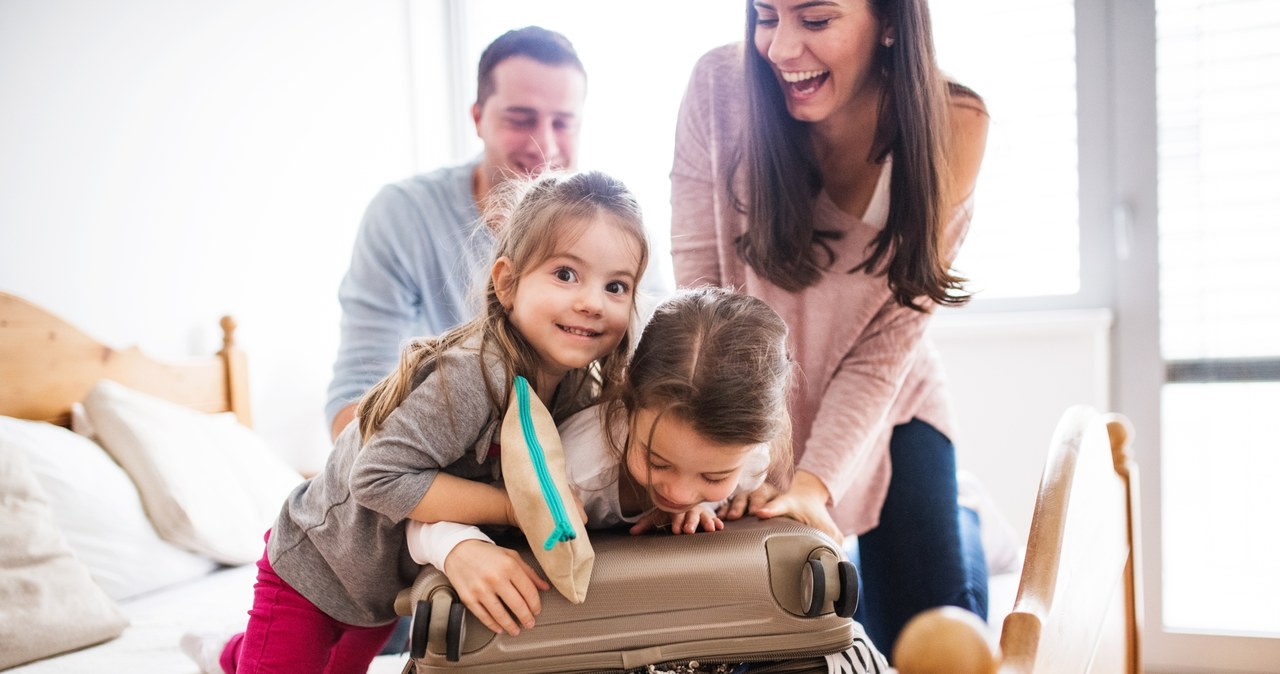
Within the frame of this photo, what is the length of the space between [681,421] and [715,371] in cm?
5

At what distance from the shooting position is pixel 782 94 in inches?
49.3

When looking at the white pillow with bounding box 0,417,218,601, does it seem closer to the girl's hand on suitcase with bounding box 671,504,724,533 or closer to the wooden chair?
the girl's hand on suitcase with bounding box 671,504,724,533

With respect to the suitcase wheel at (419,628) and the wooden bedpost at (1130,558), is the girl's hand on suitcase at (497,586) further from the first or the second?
the wooden bedpost at (1130,558)

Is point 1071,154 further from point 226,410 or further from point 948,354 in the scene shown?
point 226,410

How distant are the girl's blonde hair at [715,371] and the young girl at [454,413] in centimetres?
6

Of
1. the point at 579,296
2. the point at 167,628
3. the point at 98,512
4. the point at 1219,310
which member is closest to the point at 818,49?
the point at 579,296

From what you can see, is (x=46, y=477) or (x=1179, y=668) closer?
(x=46, y=477)

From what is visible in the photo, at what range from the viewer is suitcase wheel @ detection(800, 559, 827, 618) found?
787mm

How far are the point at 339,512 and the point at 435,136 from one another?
99.3 inches

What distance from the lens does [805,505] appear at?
1.07 metres

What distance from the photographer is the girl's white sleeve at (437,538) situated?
0.83m

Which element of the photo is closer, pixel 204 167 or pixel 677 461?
pixel 677 461

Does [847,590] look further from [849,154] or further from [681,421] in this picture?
[849,154]

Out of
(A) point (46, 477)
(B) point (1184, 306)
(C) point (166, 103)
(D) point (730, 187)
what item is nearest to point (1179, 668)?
(B) point (1184, 306)
